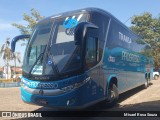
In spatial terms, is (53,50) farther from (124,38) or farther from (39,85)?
(124,38)

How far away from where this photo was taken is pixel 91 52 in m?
7.97

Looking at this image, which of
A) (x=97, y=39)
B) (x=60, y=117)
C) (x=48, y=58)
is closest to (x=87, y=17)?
(x=97, y=39)

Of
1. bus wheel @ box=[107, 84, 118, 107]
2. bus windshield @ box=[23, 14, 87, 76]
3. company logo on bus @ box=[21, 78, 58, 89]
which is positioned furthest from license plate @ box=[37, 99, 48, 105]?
bus wheel @ box=[107, 84, 118, 107]

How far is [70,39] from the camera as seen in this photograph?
7758 mm

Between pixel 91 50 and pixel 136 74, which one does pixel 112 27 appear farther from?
pixel 136 74

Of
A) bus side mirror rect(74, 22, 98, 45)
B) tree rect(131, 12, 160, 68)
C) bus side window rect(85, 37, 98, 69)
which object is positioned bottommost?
bus side window rect(85, 37, 98, 69)

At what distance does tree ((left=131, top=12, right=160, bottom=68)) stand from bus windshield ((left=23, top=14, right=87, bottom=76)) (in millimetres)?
30412

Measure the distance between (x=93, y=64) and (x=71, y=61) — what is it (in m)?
1.05

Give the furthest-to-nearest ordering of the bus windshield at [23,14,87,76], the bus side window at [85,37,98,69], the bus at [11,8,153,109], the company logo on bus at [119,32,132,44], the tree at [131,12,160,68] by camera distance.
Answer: the tree at [131,12,160,68], the company logo on bus at [119,32,132,44], the bus side window at [85,37,98,69], the bus windshield at [23,14,87,76], the bus at [11,8,153,109]

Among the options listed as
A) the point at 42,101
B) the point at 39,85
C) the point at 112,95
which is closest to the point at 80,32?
the point at 39,85

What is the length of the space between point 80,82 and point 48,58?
126 cm

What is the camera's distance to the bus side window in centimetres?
770

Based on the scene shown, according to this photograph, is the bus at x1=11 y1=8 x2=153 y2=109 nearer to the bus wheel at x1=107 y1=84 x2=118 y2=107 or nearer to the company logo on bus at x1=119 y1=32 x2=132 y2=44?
the bus wheel at x1=107 y1=84 x2=118 y2=107

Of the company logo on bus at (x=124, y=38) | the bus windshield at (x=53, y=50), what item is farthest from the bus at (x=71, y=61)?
the company logo on bus at (x=124, y=38)
